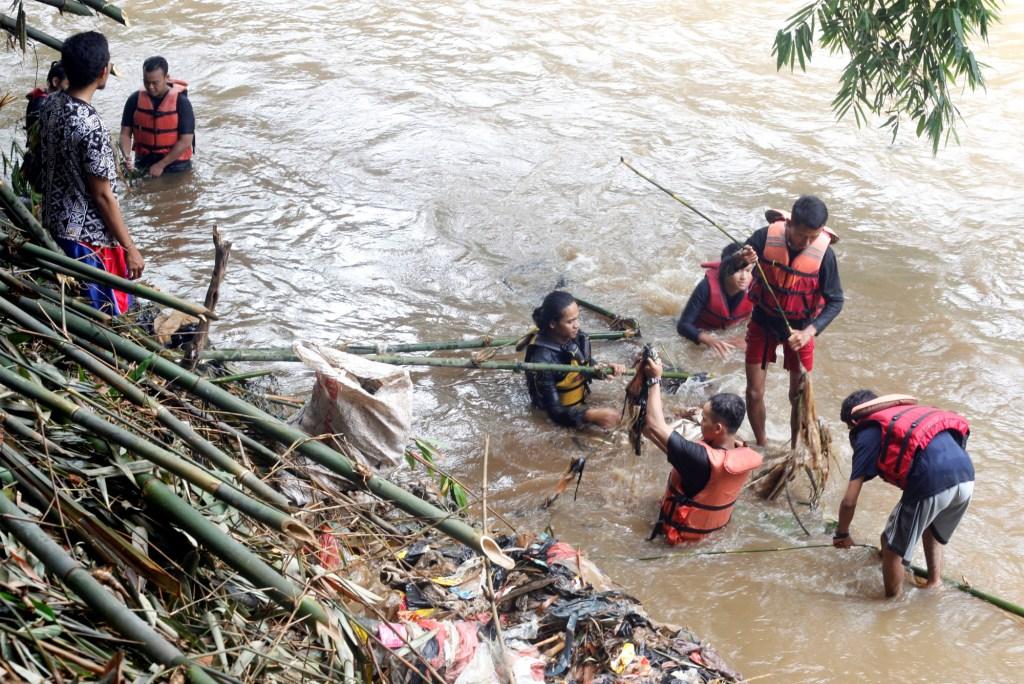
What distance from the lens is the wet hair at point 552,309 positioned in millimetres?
5941

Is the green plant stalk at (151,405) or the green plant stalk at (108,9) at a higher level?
the green plant stalk at (108,9)

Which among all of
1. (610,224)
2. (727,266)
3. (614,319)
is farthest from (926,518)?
(610,224)

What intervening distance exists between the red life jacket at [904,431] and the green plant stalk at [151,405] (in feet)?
9.97

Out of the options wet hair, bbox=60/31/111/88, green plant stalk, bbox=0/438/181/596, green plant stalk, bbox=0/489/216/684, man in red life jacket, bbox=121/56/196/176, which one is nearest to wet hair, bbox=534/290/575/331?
wet hair, bbox=60/31/111/88

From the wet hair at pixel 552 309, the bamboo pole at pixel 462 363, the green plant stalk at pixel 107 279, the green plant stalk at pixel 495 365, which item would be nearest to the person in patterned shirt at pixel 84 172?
the green plant stalk at pixel 107 279

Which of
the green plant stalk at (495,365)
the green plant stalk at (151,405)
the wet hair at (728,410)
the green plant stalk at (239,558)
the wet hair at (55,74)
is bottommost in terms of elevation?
the green plant stalk at (495,365)

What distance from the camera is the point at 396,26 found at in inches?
568

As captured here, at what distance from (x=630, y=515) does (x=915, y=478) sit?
1.67 meters

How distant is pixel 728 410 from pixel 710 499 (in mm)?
522

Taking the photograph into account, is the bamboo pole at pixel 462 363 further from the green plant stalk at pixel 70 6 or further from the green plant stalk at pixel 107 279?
the green plant stalk at pixel 70 6

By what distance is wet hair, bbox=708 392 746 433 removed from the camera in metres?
4.97

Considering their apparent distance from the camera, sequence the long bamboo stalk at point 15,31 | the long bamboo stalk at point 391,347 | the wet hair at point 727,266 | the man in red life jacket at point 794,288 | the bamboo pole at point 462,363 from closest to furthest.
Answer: the long bamboo stalk at point 15,31, the long bamboo stalk at point 391,347, the bamboo pole at point 462,363, the man in red life jacket at point 794,288, the wet hair at point 727,266

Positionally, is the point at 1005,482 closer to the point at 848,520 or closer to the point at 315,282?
the point at 848,520

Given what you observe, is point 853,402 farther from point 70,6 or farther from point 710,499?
point 70,6
